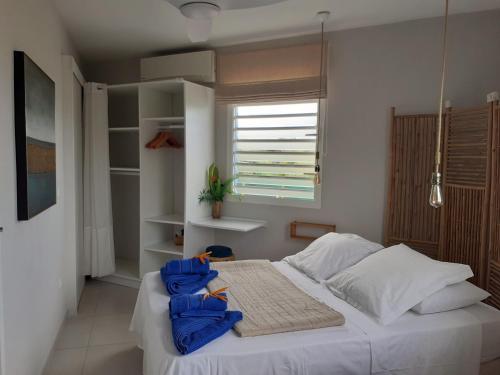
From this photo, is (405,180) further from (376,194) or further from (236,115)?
(236,115)

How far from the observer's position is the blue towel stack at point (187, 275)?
2521 millimetres

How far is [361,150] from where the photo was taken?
11.5ft

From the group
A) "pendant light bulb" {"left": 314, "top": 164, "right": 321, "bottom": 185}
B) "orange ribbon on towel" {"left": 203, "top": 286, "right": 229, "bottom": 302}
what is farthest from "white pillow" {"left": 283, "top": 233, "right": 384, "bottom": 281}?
"orange ribbon on towel" {"left": 203, "top": 286, "right": 229, "bottom": 302}

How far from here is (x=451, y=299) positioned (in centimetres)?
227

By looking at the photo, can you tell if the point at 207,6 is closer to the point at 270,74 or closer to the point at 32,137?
the point at 32,137

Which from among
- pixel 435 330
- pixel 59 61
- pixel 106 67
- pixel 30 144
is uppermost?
pixel 106 67

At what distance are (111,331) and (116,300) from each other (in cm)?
66

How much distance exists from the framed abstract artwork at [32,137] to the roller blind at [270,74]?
5.90ft

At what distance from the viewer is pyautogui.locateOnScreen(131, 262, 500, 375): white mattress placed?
5.89 ft

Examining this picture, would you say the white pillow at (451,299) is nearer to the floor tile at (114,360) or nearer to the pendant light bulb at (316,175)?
the pendant light bulb at (316,175)

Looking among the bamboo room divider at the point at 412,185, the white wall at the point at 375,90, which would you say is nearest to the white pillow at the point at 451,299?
the bamboo room divider at the point at 412,185

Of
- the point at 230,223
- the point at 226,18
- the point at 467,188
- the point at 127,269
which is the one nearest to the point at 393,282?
the point at 467,188

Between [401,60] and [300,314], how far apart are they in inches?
90.6

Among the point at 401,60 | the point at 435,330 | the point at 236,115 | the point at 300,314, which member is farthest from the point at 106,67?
the point at 435,330
